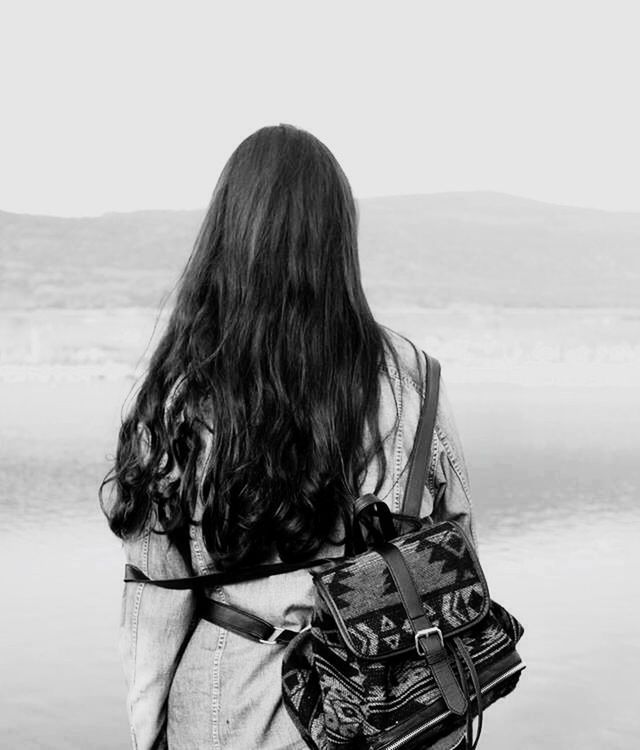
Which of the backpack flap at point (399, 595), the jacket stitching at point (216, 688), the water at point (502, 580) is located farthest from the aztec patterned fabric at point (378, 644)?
the water at point (502, 580)

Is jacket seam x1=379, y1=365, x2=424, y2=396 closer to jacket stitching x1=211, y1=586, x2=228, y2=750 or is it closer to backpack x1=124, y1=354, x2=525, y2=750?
backpack x1=124, y1=354, x2=525, y2=750

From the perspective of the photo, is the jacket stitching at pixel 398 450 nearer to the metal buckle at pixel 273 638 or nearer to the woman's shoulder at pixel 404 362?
the woman's shoulder at pixel 404 362

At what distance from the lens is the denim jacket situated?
994mm

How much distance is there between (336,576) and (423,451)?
0.17 m

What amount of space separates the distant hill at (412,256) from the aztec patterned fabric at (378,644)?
1633 cm

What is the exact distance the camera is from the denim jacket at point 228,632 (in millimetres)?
994

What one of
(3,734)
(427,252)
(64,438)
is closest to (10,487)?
(64,438)

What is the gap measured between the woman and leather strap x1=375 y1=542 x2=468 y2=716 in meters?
0.09

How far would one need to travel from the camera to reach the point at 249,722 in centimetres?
99

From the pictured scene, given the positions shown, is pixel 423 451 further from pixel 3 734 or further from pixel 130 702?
pixel 3 734

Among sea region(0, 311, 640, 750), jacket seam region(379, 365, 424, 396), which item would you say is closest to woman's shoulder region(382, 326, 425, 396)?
jacket seam region(379, 365, 424, 396)

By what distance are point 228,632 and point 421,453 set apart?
0.73 feet

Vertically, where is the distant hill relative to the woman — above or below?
below

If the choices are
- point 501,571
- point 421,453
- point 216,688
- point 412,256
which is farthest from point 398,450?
point 412,256
